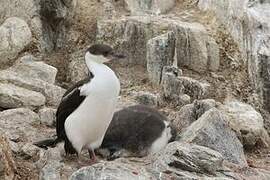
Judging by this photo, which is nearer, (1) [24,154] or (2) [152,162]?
(2) [152,162]

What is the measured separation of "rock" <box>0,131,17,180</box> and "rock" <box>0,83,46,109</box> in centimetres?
260

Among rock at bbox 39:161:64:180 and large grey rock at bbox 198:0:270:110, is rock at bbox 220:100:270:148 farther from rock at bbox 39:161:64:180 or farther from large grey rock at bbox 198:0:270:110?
rock at bbox 39:161:64:180

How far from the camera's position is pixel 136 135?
8008mm

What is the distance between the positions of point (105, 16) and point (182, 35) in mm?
1531

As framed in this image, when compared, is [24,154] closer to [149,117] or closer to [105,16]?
[149,117]

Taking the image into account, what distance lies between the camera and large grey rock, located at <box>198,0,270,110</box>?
11031mm

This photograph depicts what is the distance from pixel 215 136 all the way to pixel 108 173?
213 cm

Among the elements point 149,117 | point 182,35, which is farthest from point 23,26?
point 149,117

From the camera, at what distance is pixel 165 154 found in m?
7.05

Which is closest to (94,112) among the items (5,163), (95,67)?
(95,67)

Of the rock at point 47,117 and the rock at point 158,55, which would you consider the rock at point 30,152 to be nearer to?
the rock at point 47,117

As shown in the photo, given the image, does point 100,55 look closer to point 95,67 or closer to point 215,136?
point 95,67

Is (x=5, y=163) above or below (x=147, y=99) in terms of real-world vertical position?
above

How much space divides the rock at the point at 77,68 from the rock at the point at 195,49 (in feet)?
5.25
